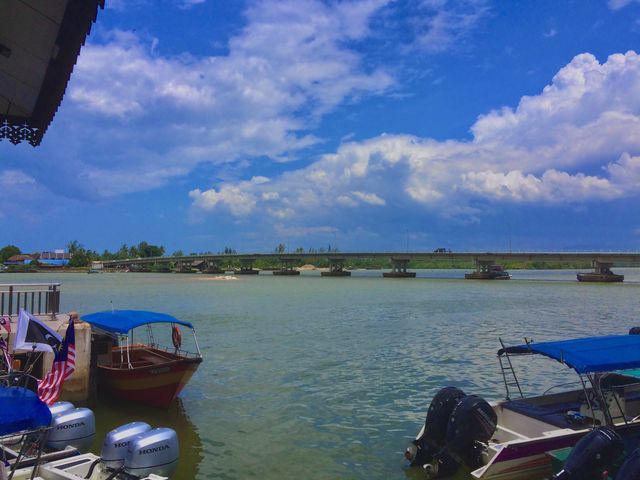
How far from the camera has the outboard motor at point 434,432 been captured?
11336 millimetres

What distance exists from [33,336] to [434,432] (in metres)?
8.81

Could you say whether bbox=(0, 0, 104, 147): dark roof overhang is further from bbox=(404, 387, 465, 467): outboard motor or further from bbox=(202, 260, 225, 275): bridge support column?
bbox=(202, 260, 225, 275): bridge support column

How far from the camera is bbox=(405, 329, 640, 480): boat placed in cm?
1046

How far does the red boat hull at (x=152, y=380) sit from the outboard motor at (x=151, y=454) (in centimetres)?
606

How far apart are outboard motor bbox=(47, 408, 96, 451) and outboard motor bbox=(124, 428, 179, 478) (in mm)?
1792

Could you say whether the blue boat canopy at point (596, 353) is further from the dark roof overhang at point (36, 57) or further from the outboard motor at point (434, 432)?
the dark roof overhang at point (36, 57)

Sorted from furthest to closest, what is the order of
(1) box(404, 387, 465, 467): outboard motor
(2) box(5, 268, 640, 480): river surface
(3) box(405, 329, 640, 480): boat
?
(2) box(5, 268, 640, 480): river surface
(1) box(404, 387, 465, 467): outboard motor
(3) box(405, 329, 640, 480): boat

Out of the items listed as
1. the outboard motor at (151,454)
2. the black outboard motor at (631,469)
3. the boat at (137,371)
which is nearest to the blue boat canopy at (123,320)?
the boat at (137,371)

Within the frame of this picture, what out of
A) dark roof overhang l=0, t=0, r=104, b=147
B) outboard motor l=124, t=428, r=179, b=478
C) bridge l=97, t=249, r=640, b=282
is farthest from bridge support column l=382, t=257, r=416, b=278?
dark roof overhang l=0, t=0, r=104, b=147

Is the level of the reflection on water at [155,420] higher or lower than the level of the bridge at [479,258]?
lower

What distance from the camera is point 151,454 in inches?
363

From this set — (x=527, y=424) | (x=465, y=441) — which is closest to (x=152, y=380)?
(x=465, y=441)

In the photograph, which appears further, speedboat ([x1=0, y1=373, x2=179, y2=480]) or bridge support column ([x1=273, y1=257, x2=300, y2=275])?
bridge support column ([x1=273, y1=257, x2=300, y2=275])

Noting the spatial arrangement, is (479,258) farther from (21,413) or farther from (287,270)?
(21,413)
